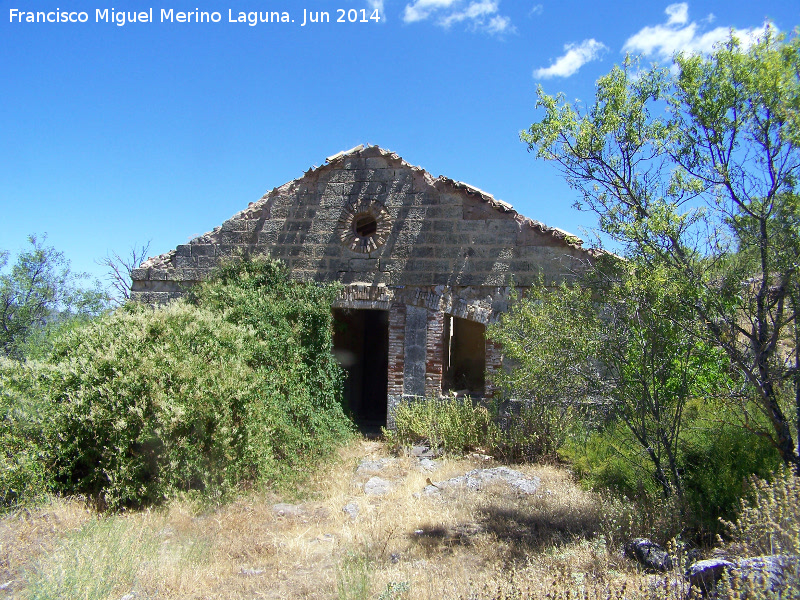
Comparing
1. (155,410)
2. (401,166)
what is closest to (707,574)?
(155,410)

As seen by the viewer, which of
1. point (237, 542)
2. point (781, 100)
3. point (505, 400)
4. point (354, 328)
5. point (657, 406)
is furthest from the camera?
point (354, 328)

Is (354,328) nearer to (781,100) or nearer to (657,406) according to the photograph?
(657,406)

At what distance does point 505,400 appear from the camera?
9.03 m

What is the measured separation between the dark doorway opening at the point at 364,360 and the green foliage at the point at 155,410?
10.6 ft

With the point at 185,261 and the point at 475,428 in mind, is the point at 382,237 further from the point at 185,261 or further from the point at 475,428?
the point at 185,261

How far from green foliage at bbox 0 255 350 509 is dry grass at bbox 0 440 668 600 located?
42cm

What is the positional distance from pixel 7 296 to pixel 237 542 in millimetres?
19121

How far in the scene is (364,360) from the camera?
46.2 feet

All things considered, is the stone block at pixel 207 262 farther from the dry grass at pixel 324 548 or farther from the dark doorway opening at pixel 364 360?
the dry grass at pixel 324 548

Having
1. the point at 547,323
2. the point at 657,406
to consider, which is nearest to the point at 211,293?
the point at 547,323

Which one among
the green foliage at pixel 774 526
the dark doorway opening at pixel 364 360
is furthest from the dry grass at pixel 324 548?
the dark doorway opening at pixel 364 360

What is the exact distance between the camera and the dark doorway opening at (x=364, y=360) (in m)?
11.6

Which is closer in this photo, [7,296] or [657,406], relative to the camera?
[657,406]

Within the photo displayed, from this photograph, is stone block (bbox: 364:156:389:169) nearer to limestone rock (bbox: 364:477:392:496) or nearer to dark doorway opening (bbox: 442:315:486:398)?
dark doorway opening (bbox: 442:315:486:398)
